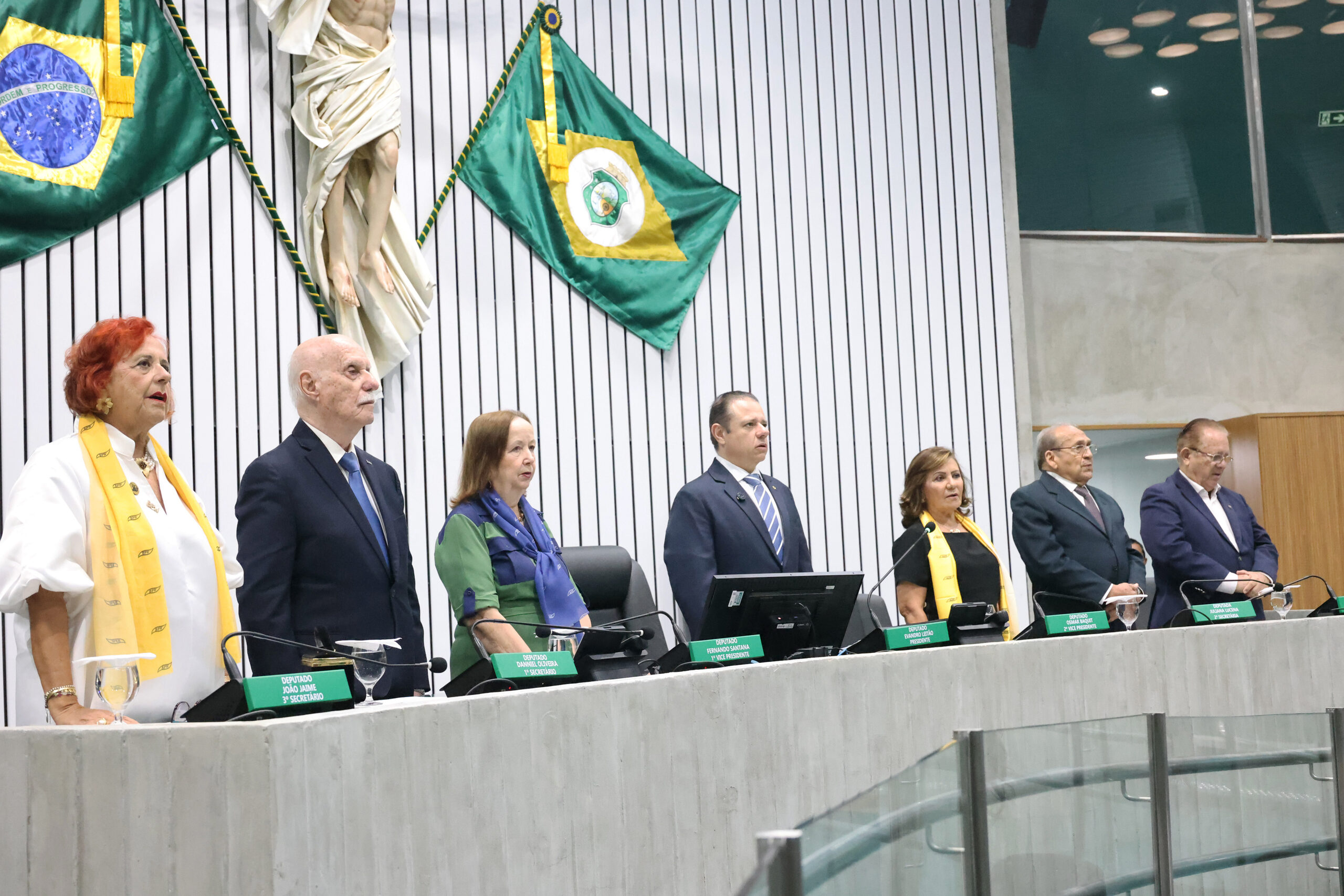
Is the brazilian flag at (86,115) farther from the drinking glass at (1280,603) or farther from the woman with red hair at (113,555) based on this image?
the drinking glass at (1280,603)

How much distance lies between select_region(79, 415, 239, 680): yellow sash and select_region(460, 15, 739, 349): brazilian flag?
3.30 meters

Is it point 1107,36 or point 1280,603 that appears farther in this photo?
point 1107,36

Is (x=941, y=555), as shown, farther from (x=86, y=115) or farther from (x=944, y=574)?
(x=86, y=115)

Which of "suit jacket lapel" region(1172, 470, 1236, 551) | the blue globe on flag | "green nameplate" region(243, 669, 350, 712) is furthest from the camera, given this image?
"suit jacket lapel" region(1172, 470, 1236, 551)

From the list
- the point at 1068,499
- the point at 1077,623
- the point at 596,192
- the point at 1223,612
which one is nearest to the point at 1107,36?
the point at 596,192

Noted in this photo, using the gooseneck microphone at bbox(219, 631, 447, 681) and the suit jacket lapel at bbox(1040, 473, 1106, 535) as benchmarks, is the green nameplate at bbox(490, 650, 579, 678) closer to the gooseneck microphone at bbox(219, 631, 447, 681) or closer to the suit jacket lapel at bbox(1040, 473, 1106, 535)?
the gooseneck microphone at bbox(219, 631, 447, 681)

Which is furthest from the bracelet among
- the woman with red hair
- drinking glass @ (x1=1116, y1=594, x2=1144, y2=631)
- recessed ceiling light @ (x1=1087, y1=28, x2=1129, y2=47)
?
recessed ceiling light @ (x1=1087, y1=28, x2=1129, y2=47)

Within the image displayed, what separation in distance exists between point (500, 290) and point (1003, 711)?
3019 millimetres

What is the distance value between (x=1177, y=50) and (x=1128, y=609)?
4460 millimetres

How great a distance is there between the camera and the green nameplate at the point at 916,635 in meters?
2.92

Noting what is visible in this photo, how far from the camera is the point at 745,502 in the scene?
12.5ft

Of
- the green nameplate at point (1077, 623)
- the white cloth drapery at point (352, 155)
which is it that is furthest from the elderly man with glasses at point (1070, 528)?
the white cloth drapery at point (352, 155)

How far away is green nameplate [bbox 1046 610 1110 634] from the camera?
3236mm

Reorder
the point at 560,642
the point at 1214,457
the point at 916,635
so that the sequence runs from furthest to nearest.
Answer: the point at 1214,457 < the point at 916,635 < the point at 560,642
